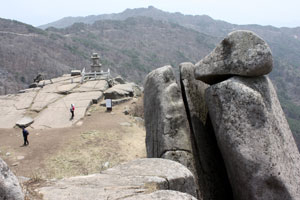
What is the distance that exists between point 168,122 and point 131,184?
81.9 inches

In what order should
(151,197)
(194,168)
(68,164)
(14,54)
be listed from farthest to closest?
1. (14,54)
2. (68,164)
3. (194,168)
4. (151,197)

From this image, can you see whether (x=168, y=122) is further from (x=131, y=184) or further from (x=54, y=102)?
(x=54, y=102)

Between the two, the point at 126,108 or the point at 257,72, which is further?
the point at 126,108

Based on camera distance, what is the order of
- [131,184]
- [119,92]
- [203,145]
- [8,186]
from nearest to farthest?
1. [8,186]
2. [131,184]
3. [203,145]
4. [119,92]

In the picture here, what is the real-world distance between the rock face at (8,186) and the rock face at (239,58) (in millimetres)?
4286

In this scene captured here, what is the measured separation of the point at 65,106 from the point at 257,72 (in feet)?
58.0

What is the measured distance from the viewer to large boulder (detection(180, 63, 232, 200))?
597cm

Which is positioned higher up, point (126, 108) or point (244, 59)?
point (244, 59)

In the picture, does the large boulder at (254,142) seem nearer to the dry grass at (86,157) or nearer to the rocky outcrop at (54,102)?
the dry grass at (86,157)

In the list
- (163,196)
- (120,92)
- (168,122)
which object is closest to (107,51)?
(120,92)

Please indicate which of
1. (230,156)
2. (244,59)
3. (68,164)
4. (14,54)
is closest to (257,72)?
(244,59)

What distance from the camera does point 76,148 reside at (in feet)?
46.0

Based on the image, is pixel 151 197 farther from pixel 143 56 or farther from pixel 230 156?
pixel 143 56

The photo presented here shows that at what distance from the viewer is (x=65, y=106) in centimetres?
2062
